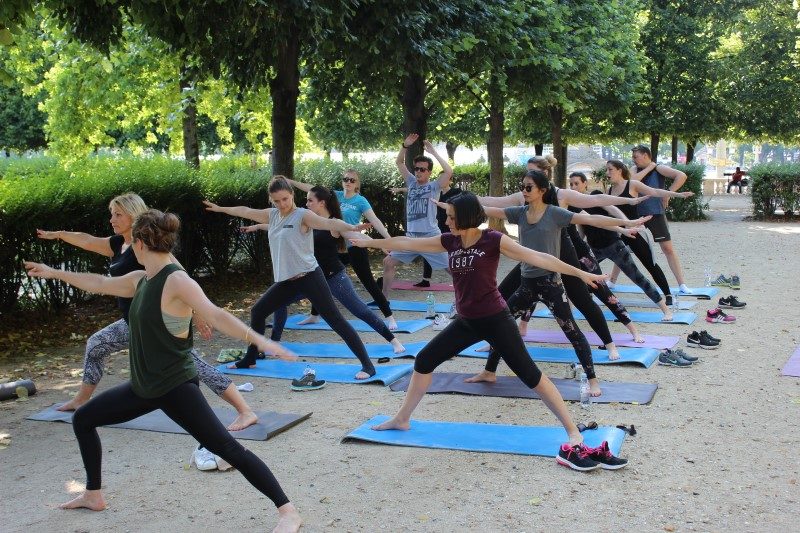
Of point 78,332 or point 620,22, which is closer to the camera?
point 78,332

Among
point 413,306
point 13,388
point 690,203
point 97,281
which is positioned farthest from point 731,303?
point 690,203

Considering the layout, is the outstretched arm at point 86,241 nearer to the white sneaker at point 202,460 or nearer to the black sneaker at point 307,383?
the white sneaker at point 202,460

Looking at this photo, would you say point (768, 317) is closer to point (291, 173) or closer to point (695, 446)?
point (695, 446)

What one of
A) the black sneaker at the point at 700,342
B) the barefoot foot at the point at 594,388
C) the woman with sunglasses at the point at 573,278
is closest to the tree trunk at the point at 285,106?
the woman with sunglasses at the point at 573,278

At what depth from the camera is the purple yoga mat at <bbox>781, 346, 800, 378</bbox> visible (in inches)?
302

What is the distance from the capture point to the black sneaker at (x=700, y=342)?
8875 mm

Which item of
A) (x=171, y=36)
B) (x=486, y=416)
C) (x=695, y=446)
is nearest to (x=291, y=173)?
(x=171, y=36)

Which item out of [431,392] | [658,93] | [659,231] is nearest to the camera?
[431,392]

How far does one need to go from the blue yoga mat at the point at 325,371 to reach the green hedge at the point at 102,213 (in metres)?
3.14

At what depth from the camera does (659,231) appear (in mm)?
11516

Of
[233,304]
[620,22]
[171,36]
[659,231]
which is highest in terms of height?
[620,22]

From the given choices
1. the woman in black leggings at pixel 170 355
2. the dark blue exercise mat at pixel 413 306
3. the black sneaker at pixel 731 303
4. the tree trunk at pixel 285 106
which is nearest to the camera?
the woman in black leggings at pixel 170 355

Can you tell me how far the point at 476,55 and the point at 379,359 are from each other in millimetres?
7449

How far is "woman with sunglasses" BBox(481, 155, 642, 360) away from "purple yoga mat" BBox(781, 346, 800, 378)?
59.3 inches
